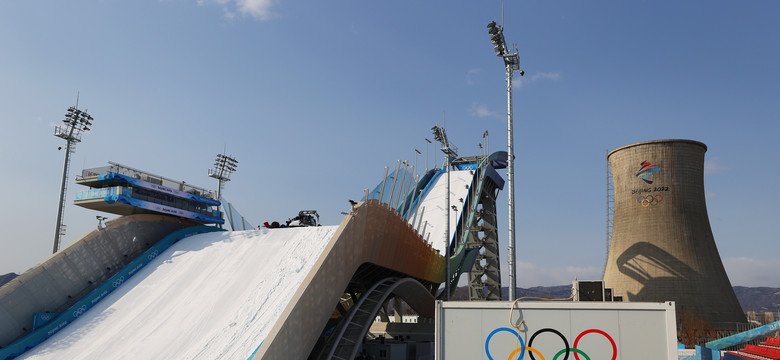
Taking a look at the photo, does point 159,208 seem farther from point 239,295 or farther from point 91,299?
point 239,295

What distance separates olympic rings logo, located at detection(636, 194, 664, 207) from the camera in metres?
54.8

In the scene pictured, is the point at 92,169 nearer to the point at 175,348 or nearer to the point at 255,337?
the point at 175,348

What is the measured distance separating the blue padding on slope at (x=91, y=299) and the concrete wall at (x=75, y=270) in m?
0.83

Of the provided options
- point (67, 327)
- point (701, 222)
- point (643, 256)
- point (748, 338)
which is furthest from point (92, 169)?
point (701, 222)

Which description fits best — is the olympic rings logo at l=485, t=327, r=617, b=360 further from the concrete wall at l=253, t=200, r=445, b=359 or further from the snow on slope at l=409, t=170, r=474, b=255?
the snow on slope at l=409, t=170, r=474, b=255

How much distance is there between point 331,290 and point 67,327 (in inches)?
529

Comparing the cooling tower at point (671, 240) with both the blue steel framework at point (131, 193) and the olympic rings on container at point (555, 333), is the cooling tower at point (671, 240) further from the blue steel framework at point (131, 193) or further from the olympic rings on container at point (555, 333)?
the olympic rings on container at point (555, 333)

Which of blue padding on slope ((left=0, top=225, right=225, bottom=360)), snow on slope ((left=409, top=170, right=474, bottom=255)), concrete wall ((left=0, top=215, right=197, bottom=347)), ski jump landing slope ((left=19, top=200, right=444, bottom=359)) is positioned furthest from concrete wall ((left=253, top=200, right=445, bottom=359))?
snow on slope ((left=409, top=170, right=474, bottom=255))

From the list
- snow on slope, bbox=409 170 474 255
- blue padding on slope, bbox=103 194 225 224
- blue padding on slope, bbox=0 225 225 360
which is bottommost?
blue padding on slope, bbox=0 225 225 360

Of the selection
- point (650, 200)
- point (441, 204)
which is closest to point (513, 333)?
point (441, 204)

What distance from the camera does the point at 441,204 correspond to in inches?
2148

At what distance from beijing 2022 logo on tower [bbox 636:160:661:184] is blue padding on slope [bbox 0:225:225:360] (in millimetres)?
45710

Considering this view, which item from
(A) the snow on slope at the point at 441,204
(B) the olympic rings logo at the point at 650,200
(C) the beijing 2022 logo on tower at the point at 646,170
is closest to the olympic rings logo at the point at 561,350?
(A) the snow on slope at the point at 441,204

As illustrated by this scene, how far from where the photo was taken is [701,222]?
179ft
